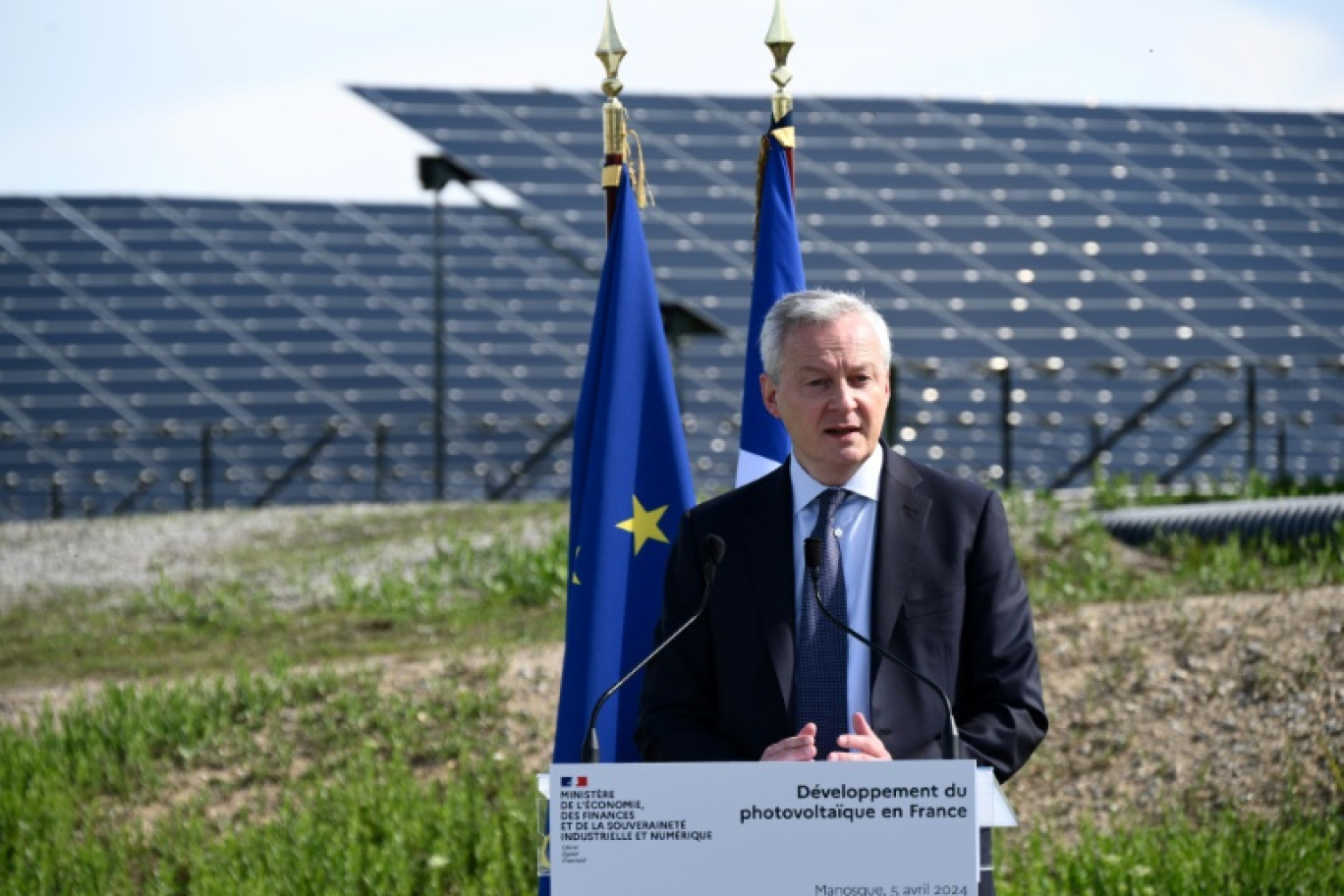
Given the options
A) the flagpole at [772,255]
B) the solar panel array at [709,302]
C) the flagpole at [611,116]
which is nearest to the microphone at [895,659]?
the flagpole at [772,255]

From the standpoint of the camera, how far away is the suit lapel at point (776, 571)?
3.80 meters

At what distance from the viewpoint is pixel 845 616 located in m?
3.83

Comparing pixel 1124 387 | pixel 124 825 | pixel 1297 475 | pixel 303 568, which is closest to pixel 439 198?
pixel 303 568

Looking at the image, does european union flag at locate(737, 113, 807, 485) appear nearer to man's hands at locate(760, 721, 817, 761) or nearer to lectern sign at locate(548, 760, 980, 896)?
man's hands at locate(760, 721, 817, 761)

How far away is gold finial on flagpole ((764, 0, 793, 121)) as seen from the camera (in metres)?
5.66

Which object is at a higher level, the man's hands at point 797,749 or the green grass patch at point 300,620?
the man's hands at point 797,749

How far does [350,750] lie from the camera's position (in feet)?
26.5

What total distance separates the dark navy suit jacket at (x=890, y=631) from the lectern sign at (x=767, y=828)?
1.92 ft

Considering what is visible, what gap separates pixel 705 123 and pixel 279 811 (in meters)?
12.2

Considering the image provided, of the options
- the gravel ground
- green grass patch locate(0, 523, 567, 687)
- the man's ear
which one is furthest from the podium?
green grass patch locate(0, 523, 567, 687)

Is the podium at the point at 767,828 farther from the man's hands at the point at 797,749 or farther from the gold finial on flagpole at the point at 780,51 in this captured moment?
the gold finial on flagpole at the point at 780,51

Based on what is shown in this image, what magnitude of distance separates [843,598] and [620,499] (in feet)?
4.93

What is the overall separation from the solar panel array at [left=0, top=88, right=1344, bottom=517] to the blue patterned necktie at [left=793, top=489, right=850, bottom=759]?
1258 cm

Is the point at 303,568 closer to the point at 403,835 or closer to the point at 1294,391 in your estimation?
the point at 403,835
